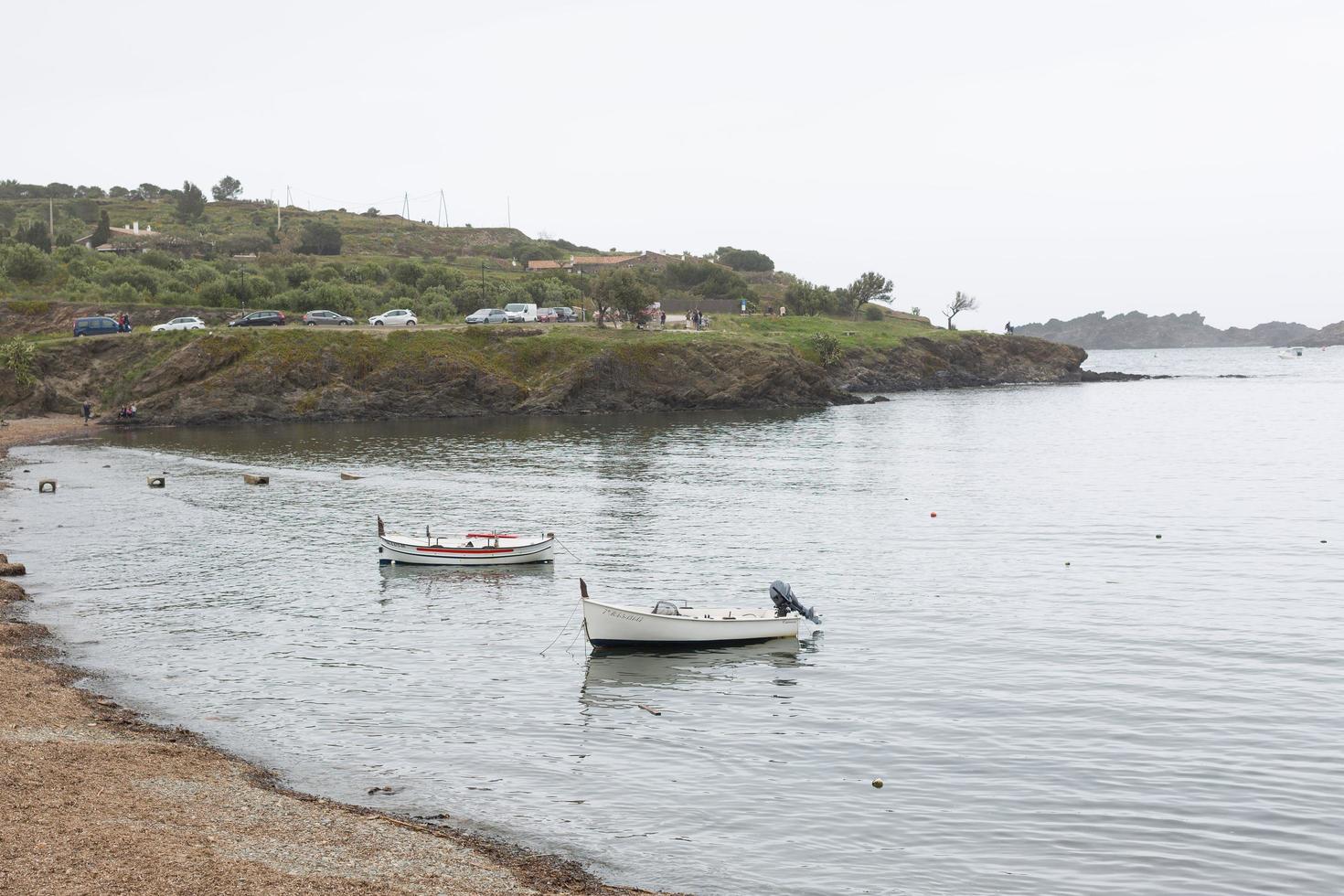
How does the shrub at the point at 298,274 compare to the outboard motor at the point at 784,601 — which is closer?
the outboard motor at the point at 784,601

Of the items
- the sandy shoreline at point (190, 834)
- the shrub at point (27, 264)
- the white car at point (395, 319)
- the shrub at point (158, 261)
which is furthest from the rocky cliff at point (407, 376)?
the sandy shoreline at point (190, 834)

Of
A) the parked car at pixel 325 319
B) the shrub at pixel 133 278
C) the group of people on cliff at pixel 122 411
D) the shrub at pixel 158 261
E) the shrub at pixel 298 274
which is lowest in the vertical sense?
the group of people on cliff at pixel 122 411

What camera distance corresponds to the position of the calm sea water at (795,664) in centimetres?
2205

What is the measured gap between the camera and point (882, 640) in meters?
36.5

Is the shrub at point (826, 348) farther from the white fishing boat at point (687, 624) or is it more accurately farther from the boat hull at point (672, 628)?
the boat hull at point (672, 628)

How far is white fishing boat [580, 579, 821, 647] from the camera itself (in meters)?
34.8

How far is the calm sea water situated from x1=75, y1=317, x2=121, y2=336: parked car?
171 feet

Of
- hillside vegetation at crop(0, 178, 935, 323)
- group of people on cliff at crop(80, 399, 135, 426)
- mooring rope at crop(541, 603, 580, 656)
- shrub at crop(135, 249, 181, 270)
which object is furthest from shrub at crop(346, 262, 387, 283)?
mooring rope at crop(541, 603, 580, 656)

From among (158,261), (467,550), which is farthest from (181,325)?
(467,550)

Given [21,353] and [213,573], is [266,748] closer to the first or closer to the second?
[213,573]

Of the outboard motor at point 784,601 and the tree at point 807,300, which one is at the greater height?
the tree at point 807,300

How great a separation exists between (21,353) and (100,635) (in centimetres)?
8735

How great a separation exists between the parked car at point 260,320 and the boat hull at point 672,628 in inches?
3943

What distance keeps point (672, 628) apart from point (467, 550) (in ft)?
53.0
